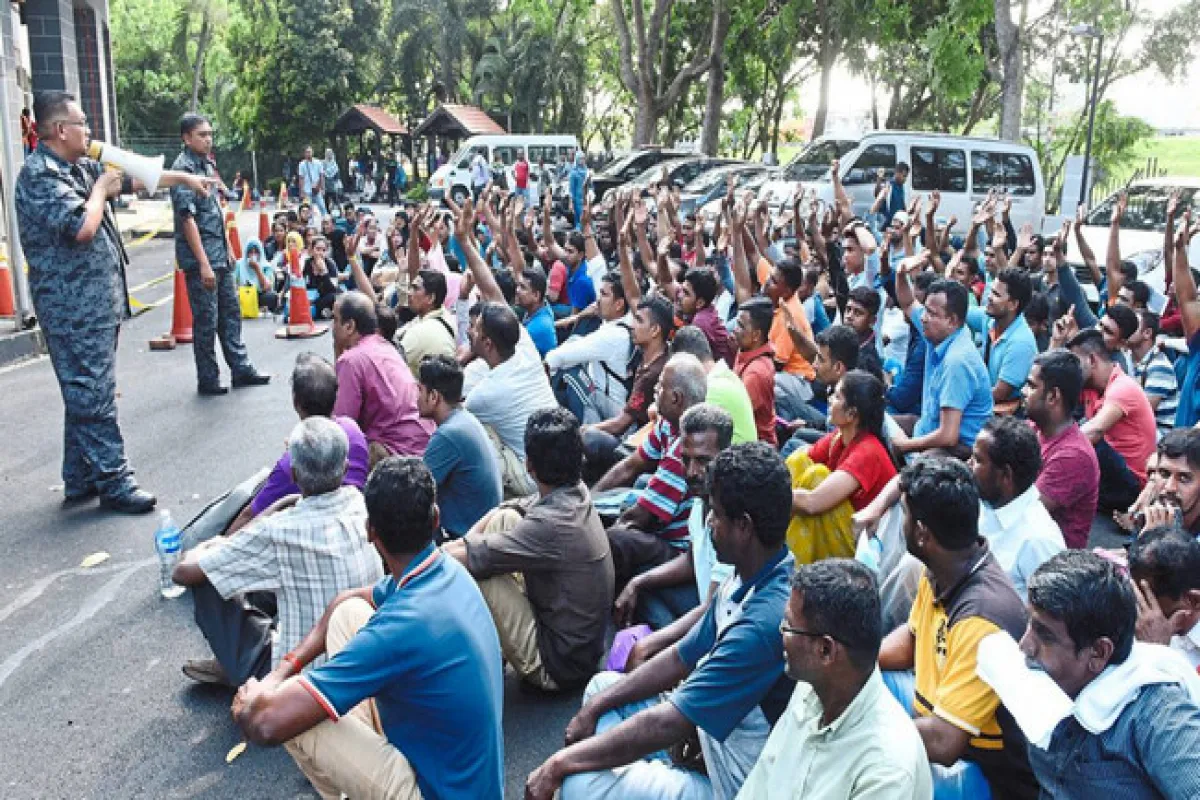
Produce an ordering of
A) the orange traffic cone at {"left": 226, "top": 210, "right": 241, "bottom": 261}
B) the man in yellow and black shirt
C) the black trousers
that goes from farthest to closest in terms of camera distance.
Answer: the orange traffic cone at {"left": 226, "top": 210, "right": 241, "bottom": 261} → the black trousers → the man in yellow and black shirt

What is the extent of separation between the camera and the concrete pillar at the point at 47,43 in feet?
46.6

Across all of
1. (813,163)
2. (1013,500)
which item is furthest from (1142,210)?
(1013,500)

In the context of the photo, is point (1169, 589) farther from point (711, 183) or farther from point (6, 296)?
point (711, 183)

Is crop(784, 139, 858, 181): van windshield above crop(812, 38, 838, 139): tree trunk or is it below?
below

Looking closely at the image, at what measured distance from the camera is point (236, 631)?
3816mm

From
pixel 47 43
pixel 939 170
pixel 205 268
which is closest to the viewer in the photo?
pixel 205 268

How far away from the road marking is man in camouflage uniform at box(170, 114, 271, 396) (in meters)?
3.18

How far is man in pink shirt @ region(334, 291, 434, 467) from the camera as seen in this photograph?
16.5ft

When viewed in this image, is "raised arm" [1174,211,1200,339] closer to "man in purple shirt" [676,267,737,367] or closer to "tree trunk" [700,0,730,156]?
"man in purple shirt" [676,267,737,367]

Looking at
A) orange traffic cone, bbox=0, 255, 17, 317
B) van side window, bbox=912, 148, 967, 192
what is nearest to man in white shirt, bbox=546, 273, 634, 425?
orange traffic cone, bbox=0, 255, 17, 317

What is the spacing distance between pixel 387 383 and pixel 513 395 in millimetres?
636

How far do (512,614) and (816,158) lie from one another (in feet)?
46.1

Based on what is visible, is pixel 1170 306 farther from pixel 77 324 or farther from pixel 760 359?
pixel 77 324

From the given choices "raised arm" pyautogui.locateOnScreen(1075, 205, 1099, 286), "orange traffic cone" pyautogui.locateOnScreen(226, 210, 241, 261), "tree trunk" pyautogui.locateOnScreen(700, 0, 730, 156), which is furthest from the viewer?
"tree trunk" pyautogui.locateOnScreen(700, 0, 730, 156)
